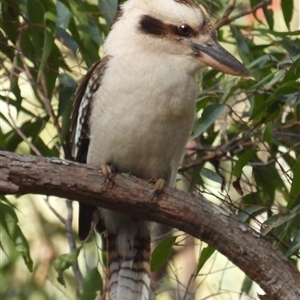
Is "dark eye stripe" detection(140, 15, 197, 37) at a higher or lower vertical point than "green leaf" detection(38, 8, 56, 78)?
lower

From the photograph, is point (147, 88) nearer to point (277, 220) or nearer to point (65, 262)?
point (277, 220)

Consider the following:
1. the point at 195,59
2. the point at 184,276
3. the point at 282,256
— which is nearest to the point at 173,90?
the point at 195,59

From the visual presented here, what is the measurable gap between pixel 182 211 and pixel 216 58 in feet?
1.62

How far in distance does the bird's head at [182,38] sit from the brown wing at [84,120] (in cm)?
11

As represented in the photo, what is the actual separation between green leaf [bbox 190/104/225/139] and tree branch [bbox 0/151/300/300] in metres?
0.31

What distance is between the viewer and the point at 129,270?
290 cm

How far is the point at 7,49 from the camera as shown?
3.20 metres

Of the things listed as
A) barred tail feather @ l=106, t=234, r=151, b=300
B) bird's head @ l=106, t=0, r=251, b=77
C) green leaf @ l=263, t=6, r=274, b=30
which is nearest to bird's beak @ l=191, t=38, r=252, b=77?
bird's head @ l=106, t=0, r=251, b=77

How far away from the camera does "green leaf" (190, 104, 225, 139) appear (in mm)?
2721

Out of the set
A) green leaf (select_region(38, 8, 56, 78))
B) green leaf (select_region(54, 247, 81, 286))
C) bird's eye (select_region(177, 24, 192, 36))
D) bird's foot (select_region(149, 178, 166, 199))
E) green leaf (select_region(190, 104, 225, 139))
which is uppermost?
green leaf (select_region(38, 8, 56, 78))

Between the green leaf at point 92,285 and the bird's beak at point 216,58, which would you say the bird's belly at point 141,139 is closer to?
the bird's beak at point 216,58

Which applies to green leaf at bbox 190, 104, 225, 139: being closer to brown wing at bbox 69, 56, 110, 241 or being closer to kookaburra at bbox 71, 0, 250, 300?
kookaburra at bbox 71, 0, 250, 300

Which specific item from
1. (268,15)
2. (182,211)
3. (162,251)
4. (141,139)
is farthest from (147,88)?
(268,15)

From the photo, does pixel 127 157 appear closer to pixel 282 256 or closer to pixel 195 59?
pixel 195 59
